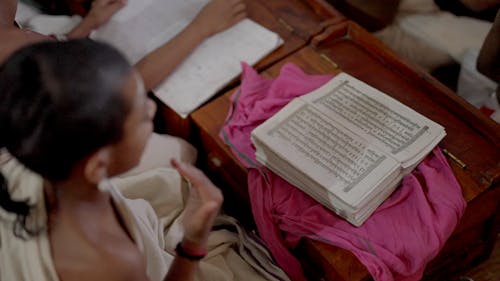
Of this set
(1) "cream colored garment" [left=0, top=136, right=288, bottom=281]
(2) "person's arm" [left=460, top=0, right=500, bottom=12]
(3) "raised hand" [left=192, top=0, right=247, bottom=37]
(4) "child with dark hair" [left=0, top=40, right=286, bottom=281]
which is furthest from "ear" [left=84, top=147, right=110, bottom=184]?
(2) "person's arm" [left=460, top=0, right=500, bottom=12]

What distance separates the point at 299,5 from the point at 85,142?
92cm

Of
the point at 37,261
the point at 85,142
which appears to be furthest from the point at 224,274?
the point at 85,142

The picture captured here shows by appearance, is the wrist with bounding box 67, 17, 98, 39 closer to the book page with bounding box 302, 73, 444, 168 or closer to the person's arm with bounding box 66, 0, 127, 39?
the person's arm with bounding box 66, 0, 127, 39

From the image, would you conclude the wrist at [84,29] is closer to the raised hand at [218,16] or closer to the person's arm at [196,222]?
the raised hand at [218,16]

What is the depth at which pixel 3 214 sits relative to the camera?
88 cm

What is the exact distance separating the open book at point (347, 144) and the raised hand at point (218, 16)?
320 mm

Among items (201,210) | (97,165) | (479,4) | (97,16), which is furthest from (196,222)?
(479,4)

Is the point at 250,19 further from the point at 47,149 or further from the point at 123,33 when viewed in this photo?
the point at 47,149

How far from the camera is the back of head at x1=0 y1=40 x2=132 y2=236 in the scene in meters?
0.63

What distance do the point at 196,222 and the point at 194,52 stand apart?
62 centimetres

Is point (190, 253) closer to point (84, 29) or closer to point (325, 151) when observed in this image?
point (325, 151)

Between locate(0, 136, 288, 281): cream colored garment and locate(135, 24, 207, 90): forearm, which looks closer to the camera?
locate(0, 136, 288, 281): cream colored garment

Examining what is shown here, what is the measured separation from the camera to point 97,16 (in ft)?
4.67

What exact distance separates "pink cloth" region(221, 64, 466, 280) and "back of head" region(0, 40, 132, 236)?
463 mm
